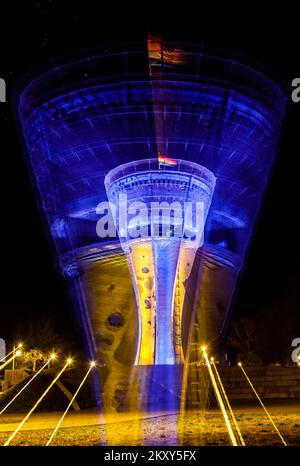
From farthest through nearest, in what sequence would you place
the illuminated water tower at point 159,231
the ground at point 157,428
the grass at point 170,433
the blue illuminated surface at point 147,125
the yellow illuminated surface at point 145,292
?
the illuminated water tower at point 159,231, the yellow illuminated surface at point 145,292, the blue illuminated surface at point 147,125, the ground at point 157,428, the grass at point 170,433

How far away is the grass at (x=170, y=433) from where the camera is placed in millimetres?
8755

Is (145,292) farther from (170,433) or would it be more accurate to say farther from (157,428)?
(170,433)

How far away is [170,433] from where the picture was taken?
9.72 m

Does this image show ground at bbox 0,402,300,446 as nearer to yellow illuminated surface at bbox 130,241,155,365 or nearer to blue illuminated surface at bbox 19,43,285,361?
yellow illuminated surface at bbox 130,241,155,365

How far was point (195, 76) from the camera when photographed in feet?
83.8

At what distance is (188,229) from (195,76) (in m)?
7.66

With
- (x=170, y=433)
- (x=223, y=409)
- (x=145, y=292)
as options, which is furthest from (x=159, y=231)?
(x=170, y=433)

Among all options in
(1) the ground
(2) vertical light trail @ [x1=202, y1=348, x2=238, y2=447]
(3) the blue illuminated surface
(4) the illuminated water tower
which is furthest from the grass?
(3) the blue illuminated surface

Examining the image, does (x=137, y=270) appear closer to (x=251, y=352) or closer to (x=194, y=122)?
(x=194, y=122)

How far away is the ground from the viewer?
8898 millimetres

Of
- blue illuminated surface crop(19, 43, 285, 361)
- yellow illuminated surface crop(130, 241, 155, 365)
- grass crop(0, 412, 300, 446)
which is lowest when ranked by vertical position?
grass crop(0, 412, 300, 446)

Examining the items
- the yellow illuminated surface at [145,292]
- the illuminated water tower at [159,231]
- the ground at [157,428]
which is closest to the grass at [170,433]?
the ground at [157,428]

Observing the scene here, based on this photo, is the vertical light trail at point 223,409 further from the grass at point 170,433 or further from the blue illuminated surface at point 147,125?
the blue illuminated surface at point 147,125
